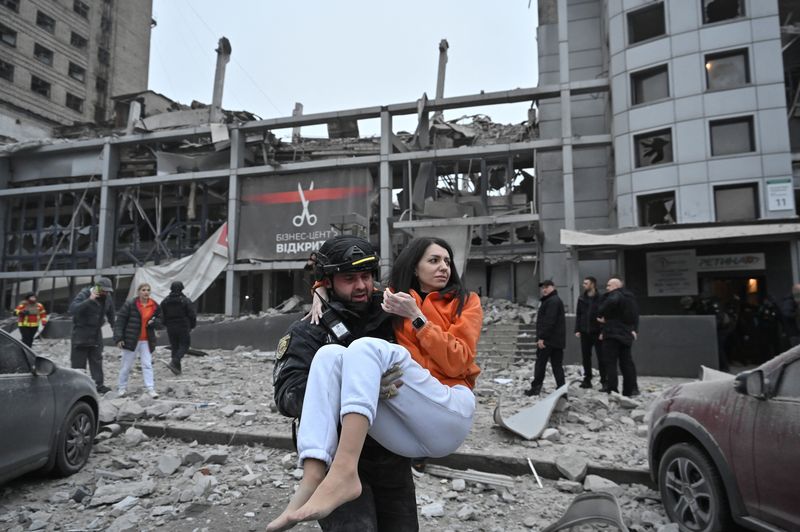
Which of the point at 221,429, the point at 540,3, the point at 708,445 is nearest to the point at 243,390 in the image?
the point at 221,429

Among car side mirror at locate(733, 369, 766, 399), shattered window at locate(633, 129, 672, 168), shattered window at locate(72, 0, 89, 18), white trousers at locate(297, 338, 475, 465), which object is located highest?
shattered window at locate(72, 0, 89, 18)

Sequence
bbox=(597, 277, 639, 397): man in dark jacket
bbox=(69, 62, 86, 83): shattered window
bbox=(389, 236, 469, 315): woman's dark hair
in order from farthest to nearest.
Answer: bbox=(69, 62, 86, 83): shattered window
bbox=(597, 277, 639, 397): man in dark jacket
bbox=(389, 236, 469, 315): woman's dark hair

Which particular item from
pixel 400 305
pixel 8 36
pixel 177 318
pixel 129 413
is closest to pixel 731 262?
pixel 177 318

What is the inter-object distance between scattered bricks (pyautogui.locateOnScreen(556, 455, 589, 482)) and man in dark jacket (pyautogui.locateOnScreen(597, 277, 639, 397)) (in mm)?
3331

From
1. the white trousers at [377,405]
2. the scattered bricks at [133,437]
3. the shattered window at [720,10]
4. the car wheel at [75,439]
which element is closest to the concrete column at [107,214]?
the scattered bricks at [133,437]

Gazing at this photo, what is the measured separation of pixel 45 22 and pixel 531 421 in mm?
52317

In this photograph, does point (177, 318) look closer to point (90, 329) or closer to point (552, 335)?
point (90, 329)

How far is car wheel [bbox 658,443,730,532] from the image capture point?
3.05 metres

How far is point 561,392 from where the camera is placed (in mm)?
6086

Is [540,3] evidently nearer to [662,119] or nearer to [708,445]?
[662,119]

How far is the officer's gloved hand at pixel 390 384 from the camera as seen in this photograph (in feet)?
5.17

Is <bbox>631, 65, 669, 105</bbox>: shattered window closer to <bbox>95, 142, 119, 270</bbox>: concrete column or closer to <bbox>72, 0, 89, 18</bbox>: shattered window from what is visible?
<bbox>95, 142, 119, 270</bbox>: concrete column

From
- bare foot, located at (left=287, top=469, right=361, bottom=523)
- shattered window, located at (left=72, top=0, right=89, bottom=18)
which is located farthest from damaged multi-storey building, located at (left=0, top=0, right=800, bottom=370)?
shattered window, located at (left=72, top=0, right=89, bottom=18)

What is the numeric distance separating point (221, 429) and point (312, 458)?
16.4 feet
